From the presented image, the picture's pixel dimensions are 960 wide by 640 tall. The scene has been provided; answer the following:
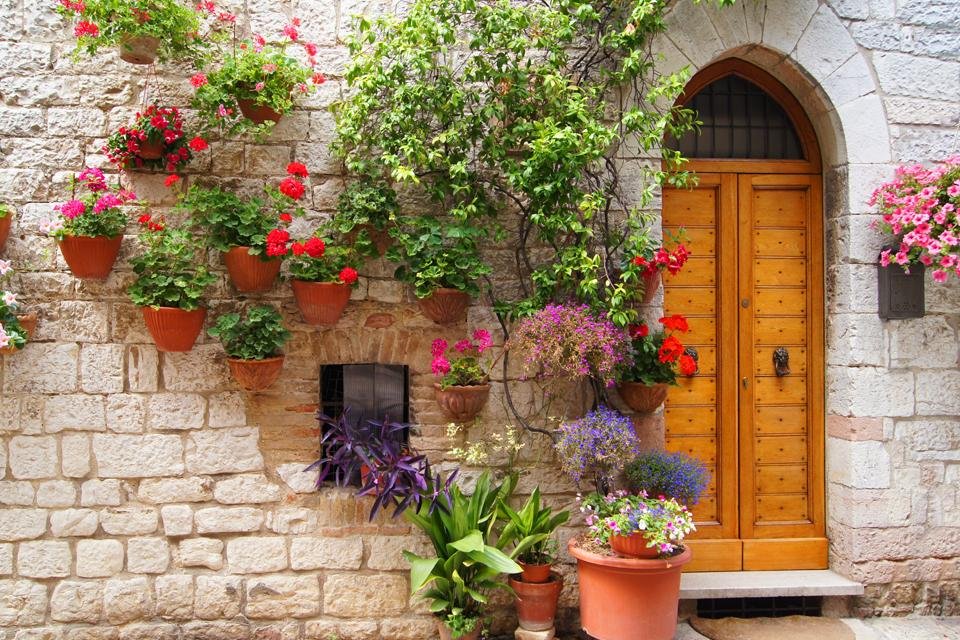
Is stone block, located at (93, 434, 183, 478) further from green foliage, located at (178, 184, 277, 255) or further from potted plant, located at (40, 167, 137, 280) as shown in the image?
green foliage, located at (178, 184, 277, 255)

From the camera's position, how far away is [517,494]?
4359mm

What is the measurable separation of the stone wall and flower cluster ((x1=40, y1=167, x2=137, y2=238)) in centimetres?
22

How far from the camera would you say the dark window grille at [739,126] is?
4.75 meters

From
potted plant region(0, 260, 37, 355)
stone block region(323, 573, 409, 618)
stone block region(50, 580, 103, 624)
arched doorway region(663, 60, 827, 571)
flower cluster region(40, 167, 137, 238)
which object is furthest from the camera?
arched doorway region(663, 60, 827, 571)

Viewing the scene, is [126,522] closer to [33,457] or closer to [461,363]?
[33,457]

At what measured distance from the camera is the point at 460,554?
12.9 feet

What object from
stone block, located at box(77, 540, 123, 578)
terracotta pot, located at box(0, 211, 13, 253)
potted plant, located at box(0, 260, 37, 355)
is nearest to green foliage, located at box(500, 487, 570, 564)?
stone block, located at box(77, 540, 123, 578)

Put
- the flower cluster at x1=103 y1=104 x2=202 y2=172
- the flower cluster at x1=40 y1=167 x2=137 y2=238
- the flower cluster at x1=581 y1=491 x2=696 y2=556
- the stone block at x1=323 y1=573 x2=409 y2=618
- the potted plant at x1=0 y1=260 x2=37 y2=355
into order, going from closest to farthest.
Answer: the flower cluster at x1=581 y1=491 x2=696 y2=556, the potted plant at x1=0 y1=260 x2=37 y2=355, the flower cluster at x1=40 y1=167 x2=137 y2=238, the flower cluster at x1=103 y1=104 x2=202 y2=172, the stone block at x1=323 y1=573 x2=409 y2=618

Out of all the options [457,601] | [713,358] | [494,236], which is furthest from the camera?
[713,358]

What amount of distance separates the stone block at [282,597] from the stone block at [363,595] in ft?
0.24

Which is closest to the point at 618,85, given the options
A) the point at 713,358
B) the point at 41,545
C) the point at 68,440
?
the point at 713,358

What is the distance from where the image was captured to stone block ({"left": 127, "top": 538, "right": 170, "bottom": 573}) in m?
4.19

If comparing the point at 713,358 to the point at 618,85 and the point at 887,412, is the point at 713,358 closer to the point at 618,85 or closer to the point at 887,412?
the point at 887,412

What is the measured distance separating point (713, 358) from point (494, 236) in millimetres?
1522
